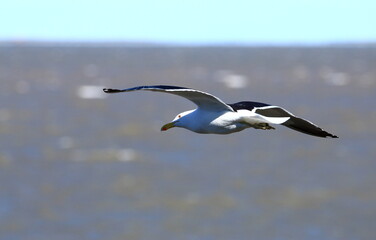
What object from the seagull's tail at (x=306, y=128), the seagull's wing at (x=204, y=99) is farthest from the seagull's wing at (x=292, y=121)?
the seagull's wing at (x=204, y=99)

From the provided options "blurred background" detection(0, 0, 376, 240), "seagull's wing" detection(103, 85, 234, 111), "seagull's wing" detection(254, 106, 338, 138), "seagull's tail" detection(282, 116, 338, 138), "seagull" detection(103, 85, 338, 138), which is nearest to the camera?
"seagull's wing" detection(103, 85, 234, 111)

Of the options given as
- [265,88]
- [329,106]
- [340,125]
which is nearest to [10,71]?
[265,88]

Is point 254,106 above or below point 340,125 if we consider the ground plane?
above

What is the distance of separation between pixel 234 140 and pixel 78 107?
27.9 m

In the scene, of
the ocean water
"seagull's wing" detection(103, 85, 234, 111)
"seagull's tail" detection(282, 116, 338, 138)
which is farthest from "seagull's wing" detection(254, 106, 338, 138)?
the ocean water

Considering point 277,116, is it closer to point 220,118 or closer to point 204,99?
point 220,118

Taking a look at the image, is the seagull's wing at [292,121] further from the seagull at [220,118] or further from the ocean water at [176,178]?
the ocean water at [176,178]

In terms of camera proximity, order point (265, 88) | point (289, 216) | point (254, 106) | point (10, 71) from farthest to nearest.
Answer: point (10, 71) → point (265, 88) → point (289, 216) → point (254, 106)

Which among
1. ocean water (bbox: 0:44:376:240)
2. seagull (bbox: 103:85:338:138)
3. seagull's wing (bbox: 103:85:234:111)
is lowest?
ocean water (bbox: 0:44:376:240)

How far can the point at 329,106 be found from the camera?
3521 inches

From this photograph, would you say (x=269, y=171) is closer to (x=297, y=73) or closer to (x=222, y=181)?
(x=222, y=181)

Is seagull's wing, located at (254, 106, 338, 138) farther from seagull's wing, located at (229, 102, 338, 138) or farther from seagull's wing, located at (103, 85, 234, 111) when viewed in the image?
seagull's wing, located at (103, 85, 234, 111)

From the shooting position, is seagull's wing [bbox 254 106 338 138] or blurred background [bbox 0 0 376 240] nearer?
seagull's wing [bbox 254 106 338 138]

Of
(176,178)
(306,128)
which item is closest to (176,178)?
(176,178)
